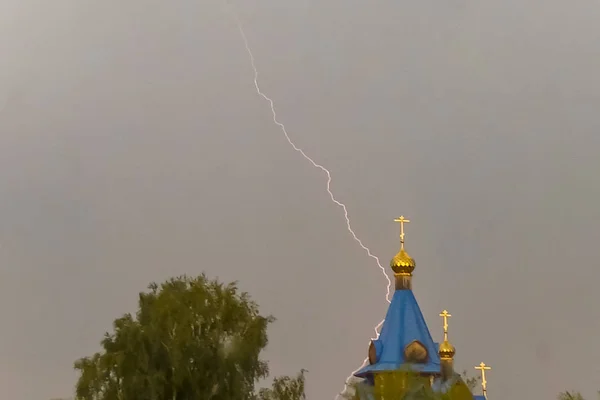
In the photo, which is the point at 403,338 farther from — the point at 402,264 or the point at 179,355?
the point at 179,355

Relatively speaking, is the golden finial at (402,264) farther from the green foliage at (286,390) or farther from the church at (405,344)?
the green foliage at (286,390)

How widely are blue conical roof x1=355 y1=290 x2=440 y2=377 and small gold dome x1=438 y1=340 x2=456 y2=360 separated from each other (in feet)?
7.08

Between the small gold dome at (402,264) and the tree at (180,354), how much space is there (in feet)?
41.8

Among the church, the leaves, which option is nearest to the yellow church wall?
the leaves

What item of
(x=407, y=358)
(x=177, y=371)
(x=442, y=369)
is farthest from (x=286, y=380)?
(x=442, y=369)

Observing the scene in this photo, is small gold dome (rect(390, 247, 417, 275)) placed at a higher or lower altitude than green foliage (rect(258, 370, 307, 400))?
higher

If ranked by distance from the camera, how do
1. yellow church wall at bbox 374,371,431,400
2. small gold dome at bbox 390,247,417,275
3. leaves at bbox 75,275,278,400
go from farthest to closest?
1. small gold dome at bbox 390,247,417,275
2. leaves at bbox 75,275,278,400
3. yellow church wall at bbox 374,371,431,400

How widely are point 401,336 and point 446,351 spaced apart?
11.0 feet

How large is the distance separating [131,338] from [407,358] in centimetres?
1281

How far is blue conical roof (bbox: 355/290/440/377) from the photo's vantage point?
35.0m

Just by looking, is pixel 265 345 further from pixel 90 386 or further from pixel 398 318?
pixel 398 318

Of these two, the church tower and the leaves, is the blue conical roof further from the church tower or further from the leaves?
the leaves

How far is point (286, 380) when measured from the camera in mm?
27219

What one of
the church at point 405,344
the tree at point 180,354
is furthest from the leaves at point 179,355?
the church at point 405,344
